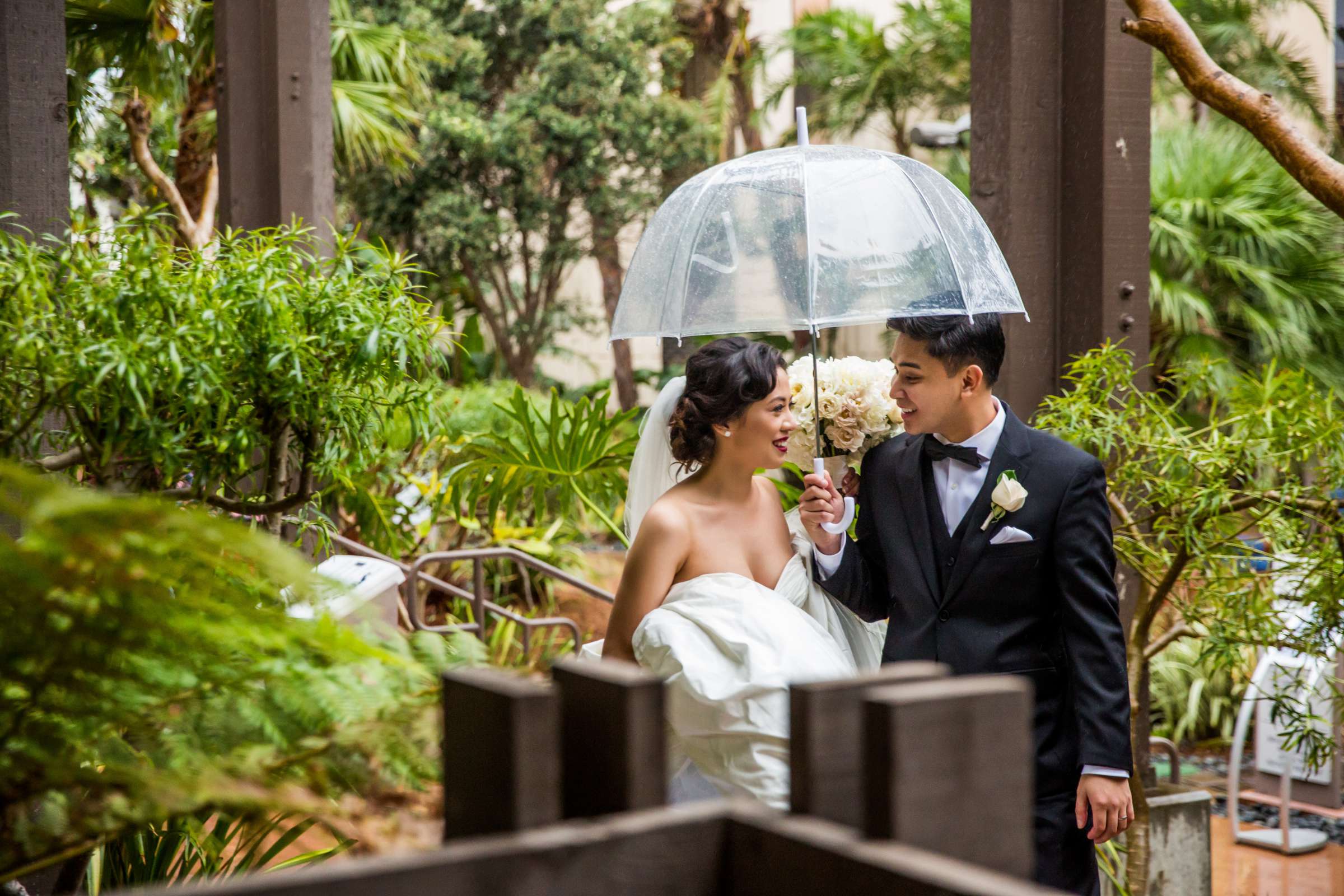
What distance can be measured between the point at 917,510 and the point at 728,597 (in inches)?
22.1

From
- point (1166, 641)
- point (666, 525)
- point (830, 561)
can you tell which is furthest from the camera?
point (1166, 641)

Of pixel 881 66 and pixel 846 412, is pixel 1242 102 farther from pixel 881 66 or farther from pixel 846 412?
pixel 881 66

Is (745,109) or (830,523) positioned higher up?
(745,109)

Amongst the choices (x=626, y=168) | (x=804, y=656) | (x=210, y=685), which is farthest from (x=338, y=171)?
(x=210, y=685)

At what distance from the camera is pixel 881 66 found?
1396 cm

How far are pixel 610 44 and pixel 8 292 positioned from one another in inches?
494

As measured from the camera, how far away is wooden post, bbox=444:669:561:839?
32.7 inches

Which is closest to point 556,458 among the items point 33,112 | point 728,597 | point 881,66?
point 728,597

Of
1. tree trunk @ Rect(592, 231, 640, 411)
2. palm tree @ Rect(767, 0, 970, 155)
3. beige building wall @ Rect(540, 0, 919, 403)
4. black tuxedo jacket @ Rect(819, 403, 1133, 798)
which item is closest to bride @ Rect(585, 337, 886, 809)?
black tuxedo jacket @ Rect(819, 403, 1133, 798)

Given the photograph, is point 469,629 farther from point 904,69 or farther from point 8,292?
point 904,69

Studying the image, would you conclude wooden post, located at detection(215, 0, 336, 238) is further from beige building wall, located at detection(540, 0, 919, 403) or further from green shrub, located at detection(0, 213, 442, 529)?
beige building wall, located at detection(540, 0, 919, 403)

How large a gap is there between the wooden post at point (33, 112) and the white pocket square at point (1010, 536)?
2416 millimetres

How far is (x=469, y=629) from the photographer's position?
5.18m

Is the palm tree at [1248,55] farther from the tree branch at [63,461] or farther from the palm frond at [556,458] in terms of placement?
the tree branch at [63,461]
